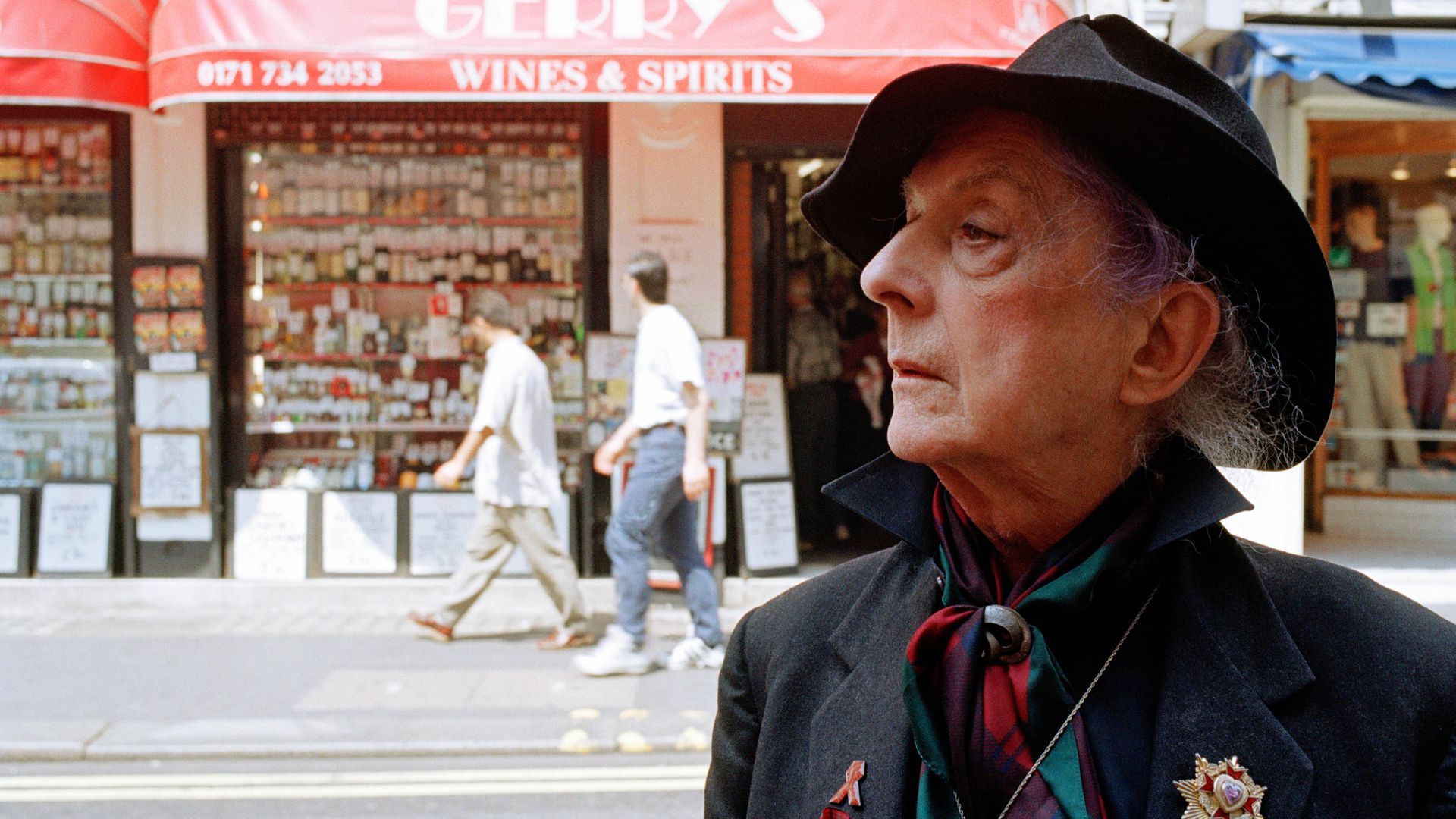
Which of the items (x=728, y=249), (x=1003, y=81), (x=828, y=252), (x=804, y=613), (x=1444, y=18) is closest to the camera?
(x=1003, y=81)

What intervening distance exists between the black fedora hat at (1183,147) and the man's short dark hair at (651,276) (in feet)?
18.5

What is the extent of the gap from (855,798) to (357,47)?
7.19 metres

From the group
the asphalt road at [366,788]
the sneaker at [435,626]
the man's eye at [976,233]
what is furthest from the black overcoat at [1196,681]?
the sneaker at [435,626]

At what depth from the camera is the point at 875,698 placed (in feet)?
4.90

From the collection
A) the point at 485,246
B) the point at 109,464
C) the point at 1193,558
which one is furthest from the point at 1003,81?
the point at 109,464

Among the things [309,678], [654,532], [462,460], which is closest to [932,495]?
[654,532]

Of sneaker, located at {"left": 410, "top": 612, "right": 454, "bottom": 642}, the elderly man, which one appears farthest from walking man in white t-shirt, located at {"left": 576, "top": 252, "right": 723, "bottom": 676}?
the elderly man

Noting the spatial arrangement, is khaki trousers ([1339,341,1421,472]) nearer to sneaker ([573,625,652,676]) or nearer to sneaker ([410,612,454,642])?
sneaker ([573,625,652,676])

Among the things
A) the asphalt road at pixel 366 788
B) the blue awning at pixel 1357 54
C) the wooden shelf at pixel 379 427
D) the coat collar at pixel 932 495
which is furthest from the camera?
the wooden shelf at pixel 379 427

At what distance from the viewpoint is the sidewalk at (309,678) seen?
614 centimetres

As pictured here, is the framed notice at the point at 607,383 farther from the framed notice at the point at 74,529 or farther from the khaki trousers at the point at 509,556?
the framed notice at the point at 74,529

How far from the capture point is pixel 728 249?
29.6 feet

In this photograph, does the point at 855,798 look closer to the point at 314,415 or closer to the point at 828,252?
the point at 314,415

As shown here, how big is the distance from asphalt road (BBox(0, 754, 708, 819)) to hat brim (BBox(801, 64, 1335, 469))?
4185 millimetres
